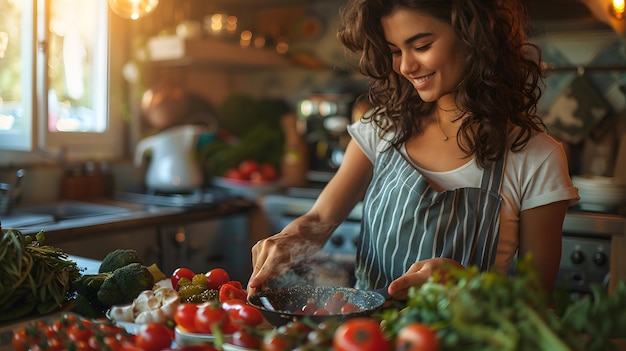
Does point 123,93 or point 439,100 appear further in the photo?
point 123,93

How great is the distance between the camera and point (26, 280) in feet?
4.02

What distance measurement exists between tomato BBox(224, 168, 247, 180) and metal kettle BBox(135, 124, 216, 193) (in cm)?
14

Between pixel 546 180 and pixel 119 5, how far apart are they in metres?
1.54

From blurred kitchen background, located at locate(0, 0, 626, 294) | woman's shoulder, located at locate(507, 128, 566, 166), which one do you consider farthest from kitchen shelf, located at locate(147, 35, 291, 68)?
woman's shoulder, located at locate(507, 128, 566, 166)

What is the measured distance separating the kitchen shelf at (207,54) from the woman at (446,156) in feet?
5.18

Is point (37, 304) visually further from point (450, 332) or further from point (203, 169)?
point (203, 169)

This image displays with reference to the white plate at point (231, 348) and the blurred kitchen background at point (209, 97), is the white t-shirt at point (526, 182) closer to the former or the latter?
the white plate at point (231, 348)

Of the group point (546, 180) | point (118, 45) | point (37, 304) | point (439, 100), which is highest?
point (118, 45)

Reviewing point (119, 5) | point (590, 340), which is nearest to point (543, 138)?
point (590, 340)

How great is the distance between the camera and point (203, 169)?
10.9 ft

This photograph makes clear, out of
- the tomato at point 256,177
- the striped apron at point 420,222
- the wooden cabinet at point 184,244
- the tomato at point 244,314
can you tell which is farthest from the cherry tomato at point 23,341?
the tomato at point 256,177

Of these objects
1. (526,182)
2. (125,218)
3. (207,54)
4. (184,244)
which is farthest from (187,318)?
(207,54)

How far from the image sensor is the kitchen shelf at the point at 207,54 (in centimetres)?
305

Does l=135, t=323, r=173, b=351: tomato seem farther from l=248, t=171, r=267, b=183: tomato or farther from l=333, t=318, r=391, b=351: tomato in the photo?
l=248, t=171, r=267, b=183: tomato
